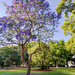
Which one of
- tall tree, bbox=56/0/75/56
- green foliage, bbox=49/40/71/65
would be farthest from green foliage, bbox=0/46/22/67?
tall tree, bbox=56/0/75/56

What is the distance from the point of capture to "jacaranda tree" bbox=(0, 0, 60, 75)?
11750mm

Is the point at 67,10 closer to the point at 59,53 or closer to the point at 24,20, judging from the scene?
the point at 24,20

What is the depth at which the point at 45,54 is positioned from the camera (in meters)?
23.5

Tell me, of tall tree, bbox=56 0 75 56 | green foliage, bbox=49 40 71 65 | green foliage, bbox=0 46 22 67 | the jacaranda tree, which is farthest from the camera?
green foliage, bbox=0 46 22 67

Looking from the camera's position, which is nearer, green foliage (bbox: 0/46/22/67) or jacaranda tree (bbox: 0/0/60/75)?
jacaranda tree (bbox: 0/0/60/75)

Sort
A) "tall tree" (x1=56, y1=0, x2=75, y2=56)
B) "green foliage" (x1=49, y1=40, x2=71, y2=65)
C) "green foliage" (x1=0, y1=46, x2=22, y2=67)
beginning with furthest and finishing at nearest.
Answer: "green foliage" (x1=0, y1=46, x2=22, y2=67), "green foliage" (x1=49, y1=40, x2=71, y2=65), "tall tree" (x1=56, y1=0, x2=75, y2=56)

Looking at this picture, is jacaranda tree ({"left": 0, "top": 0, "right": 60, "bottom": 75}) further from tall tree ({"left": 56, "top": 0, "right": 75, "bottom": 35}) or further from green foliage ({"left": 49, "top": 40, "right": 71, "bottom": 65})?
green foliage ({"left": 49, "top": 40, "right": 71, "bottom": 65})

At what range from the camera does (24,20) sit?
11875mm

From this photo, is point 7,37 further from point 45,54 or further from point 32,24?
point 45,54

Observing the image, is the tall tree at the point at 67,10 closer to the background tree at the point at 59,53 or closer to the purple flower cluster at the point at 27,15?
the purple flower cluster at the point at 27,15

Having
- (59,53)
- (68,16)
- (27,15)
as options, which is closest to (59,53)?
(59,53)

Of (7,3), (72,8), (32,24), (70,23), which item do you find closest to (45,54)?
(70,23)

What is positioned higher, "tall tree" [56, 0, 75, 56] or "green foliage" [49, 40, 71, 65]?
"tall tree" [56, 0, 75, 56]

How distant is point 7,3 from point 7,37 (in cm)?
391
